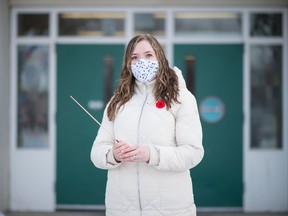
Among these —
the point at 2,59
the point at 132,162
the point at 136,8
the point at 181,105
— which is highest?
the point at 136,8

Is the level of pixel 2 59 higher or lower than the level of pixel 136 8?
lower

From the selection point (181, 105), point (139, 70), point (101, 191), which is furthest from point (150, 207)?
point (101, 191)

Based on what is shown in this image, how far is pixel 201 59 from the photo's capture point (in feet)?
22.8

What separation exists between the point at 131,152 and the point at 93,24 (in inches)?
190

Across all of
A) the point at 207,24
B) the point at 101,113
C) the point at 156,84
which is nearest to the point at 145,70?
the point at 156,84

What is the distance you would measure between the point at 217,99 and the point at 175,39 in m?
0.98

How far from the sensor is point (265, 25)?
22.8 ft

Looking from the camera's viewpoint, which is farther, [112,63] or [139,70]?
[112,63]

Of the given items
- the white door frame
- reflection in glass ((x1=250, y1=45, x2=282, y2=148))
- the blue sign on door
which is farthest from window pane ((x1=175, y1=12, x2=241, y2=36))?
the blue sign on door

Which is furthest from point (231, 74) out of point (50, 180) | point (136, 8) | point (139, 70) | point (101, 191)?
point (139, 70)

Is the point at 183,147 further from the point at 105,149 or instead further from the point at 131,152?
the point at 105,149

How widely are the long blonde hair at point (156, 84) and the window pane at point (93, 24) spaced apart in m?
4.31

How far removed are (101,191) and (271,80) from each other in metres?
2.74

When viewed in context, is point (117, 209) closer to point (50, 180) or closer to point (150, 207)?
point (150, 207)
